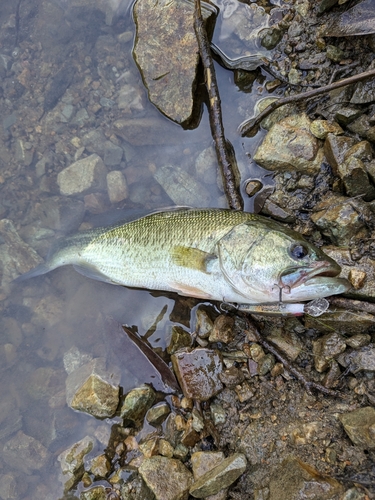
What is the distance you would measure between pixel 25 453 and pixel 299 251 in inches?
158

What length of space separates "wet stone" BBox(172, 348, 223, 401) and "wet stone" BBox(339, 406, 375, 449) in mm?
1234

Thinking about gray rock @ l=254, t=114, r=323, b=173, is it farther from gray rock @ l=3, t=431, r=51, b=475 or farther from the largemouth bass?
gray rock @ l=3, t=431, r=51, b=475

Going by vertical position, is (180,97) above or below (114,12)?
below

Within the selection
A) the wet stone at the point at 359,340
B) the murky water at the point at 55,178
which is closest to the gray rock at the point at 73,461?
the murky water at the point at 55,178

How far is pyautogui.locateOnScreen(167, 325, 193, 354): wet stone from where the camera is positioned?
402 cm

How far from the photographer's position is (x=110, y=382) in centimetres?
403

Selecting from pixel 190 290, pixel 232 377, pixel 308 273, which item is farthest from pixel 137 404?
pixel 308 273

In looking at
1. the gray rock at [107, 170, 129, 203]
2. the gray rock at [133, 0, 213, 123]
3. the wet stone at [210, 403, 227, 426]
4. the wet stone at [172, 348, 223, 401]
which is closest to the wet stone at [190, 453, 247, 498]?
the wet stone at [210, 403, 227, 426]

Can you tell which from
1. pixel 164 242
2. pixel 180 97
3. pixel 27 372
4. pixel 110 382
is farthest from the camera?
pixel 27 372

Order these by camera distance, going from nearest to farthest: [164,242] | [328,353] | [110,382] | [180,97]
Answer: [328,353] → [164,242] → [110,382] → [180,97]

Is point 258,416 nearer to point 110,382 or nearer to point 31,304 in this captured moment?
point 110,382

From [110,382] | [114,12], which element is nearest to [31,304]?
[110,382]

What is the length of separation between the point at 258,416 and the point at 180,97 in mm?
3708

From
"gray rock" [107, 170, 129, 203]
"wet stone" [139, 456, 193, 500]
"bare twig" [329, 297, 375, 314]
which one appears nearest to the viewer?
"bare twig" [329, 297, 375, 314]
